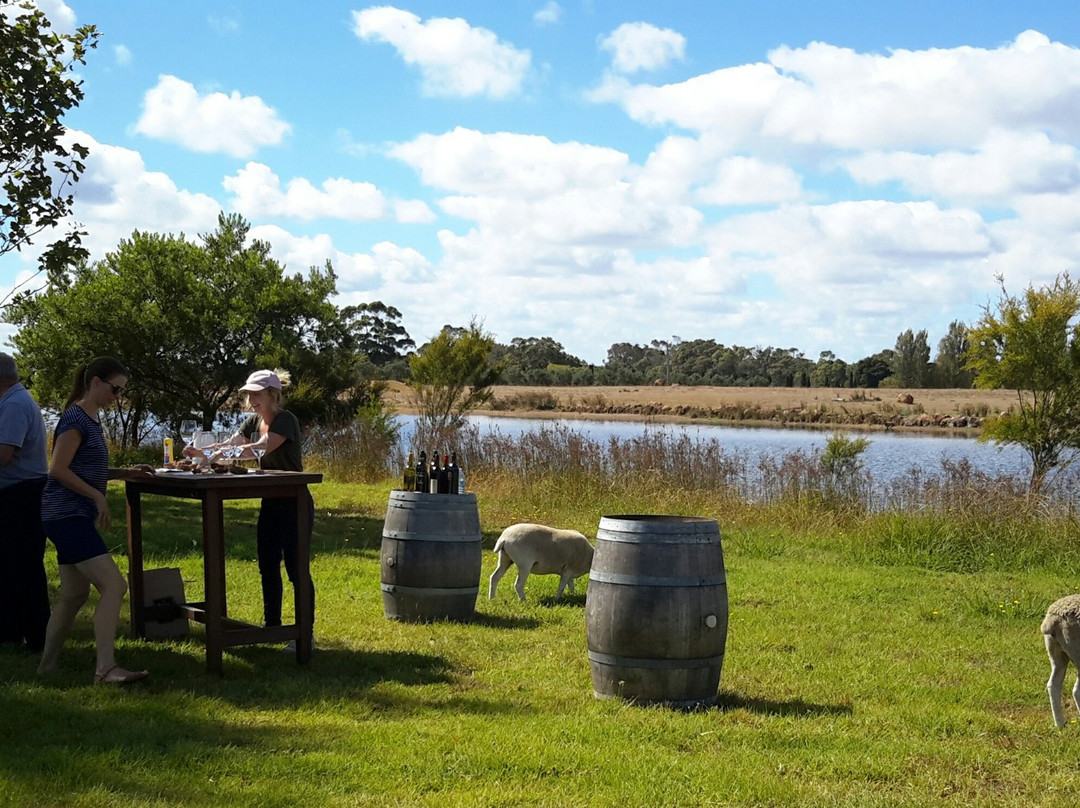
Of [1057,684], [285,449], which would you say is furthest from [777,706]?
[285,449]

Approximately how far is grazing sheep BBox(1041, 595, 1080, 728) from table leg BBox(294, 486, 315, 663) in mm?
4378

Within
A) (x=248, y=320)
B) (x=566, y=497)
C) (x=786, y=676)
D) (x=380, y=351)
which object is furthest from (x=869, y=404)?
(x=786, y=676)

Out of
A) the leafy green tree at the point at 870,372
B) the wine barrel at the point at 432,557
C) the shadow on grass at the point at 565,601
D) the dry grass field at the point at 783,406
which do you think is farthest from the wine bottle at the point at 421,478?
the leafy green tree at the point at 870,372

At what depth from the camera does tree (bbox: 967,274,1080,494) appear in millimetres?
29203

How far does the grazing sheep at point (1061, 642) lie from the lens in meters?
6.14

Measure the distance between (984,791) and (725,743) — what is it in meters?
1.24

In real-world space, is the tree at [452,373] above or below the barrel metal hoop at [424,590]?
above

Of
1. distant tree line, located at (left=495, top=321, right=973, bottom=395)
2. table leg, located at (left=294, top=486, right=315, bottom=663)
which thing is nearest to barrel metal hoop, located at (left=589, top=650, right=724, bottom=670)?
table leg, located at (left=294, top=486, right=315, bottom=663)

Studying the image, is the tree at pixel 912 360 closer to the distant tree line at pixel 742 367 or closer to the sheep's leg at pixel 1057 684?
the distant tree line at pixel 742 367

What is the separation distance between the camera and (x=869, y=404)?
68500mm

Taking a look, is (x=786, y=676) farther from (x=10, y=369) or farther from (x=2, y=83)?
(x=2, y=83)

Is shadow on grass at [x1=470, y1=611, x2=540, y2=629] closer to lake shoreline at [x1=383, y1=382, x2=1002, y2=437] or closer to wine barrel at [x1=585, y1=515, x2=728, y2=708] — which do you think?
wine barrel at [x1=585, y1=515, x2=728, y2=708]

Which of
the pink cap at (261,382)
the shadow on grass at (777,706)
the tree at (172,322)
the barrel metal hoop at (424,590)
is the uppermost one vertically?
the tree at (172,322)

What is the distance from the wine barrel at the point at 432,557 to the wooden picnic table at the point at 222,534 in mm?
1454
